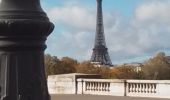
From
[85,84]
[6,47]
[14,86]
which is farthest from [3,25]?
[85,84]

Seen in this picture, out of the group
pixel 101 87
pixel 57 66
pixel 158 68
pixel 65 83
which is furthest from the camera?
pixel 158 68

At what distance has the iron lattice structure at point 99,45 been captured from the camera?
111m

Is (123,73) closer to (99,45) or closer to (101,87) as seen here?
(99,45)

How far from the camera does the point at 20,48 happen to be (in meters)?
4.07

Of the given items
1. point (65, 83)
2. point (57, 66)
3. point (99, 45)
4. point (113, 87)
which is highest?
point (99, 45)

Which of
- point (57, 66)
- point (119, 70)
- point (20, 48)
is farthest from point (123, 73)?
point (20, 48)

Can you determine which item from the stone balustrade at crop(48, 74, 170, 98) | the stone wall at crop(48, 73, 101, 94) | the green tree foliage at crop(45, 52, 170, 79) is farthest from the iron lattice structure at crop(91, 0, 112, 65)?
the stone balustrade at crop(48, 74, 170, 98)

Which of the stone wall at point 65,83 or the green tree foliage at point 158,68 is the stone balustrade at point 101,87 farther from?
the green tree foliage at point 158,68

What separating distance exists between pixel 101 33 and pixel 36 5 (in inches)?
4291

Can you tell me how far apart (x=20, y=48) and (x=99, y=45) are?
11079 centimetres

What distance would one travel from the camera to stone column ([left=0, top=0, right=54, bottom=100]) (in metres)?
4.04

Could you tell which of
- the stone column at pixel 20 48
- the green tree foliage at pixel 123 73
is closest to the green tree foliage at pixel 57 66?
the green tree foliage at pixel 123 73

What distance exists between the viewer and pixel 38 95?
162 inches

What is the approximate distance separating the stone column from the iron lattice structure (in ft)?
347
